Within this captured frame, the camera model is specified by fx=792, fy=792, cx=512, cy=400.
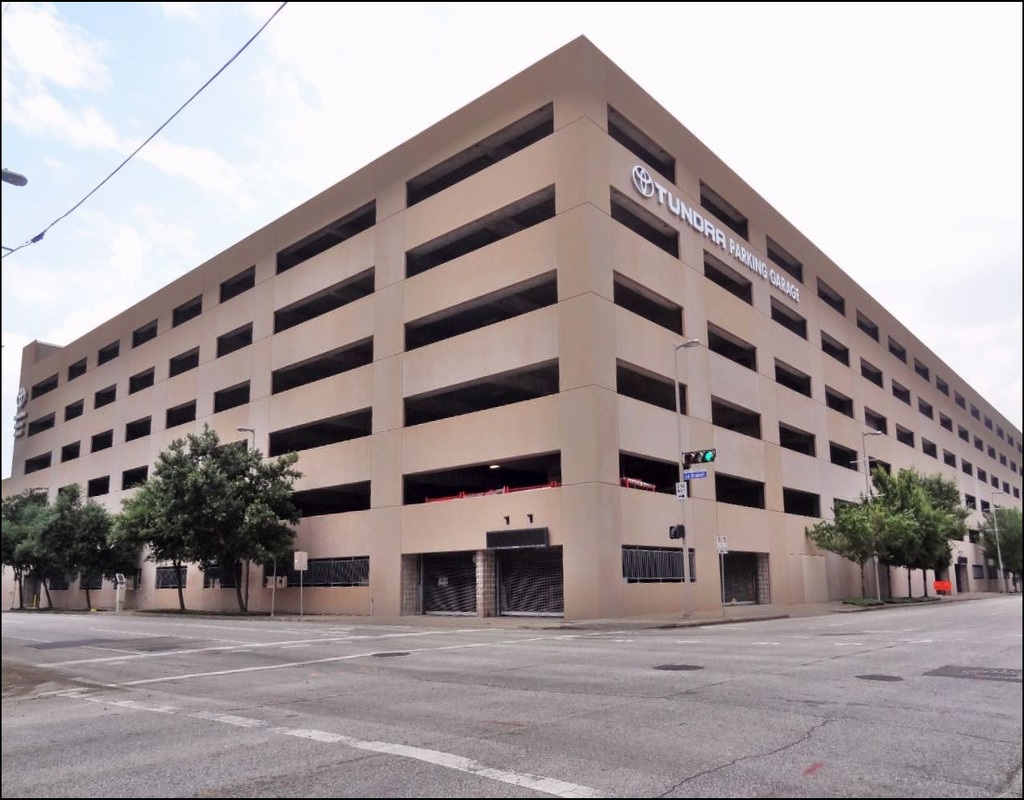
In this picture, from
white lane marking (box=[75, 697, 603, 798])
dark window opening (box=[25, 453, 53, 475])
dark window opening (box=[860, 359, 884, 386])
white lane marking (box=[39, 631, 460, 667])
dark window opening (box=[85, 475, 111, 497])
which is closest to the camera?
white lane marking (box=[75, 697, 603, 798])

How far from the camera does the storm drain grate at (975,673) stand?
416 inches

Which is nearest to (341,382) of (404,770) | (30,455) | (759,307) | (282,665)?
(759,307)

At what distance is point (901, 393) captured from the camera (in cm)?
6719

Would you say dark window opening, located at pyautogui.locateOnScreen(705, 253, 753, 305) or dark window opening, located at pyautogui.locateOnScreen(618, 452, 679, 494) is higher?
dark window opening, located at pyautogui.locateOnScreen(705, 253, 753, 305)

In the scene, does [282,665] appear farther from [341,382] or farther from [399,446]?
[341,382]

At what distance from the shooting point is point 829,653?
14508mm

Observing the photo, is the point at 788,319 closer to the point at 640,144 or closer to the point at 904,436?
the point at 640,144

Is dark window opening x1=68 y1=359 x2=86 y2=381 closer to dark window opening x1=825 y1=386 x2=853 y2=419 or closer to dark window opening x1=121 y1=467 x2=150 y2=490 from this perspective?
dark window opening x1=121 y1=467 x2=150 y2=490

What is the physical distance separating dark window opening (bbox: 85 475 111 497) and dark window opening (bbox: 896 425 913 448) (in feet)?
198

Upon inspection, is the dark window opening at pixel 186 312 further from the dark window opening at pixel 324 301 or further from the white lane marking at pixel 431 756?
the white lane marking at pixel 431 756

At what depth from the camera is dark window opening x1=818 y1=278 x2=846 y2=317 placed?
5336 cm

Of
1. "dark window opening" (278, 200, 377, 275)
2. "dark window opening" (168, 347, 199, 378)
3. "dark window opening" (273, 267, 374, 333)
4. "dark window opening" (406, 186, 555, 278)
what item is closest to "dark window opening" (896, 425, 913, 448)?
"dark window opening" (406, 186, 555, 278)

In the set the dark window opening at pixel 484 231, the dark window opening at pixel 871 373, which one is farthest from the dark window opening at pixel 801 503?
the dark window opening at pixel 484 231

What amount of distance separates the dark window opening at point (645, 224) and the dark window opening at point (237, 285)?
958 inches
